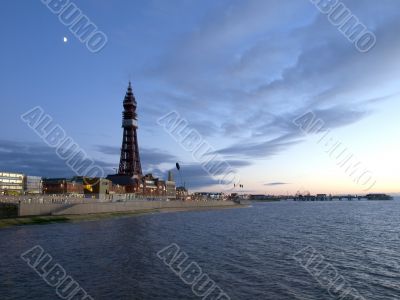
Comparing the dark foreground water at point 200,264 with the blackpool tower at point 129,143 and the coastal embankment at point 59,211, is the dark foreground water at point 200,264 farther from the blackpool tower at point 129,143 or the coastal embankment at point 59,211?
the blackpool tower at point 129,143

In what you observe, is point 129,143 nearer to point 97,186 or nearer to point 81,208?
point 97,186

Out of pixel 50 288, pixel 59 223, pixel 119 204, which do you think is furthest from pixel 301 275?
pixel 119 204

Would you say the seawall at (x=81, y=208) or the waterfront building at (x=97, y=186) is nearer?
the seawall at (x=81, y=208)

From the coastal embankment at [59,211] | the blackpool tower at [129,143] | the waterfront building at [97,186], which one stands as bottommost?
the coastal embankment at [59,211]

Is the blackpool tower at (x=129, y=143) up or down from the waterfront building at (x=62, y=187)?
up

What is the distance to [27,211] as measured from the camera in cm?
7025

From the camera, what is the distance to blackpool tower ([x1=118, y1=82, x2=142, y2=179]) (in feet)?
567

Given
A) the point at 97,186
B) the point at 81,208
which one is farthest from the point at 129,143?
the point at 81,208

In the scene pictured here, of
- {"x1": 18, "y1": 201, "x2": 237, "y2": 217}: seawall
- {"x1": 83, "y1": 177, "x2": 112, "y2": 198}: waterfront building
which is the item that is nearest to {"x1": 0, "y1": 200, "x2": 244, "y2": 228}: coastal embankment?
{"x1": 18, "y1": 201, "x2": 237, "y2": 217}: seawall

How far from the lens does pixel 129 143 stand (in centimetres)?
17338

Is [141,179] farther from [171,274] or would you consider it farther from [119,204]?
[171,274]

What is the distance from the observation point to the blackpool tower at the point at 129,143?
17288 cm

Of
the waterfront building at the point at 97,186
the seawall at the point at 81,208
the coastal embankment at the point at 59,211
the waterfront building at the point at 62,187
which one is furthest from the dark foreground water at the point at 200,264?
the waterfront building at the point at 62,187

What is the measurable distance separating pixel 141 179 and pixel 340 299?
164m
